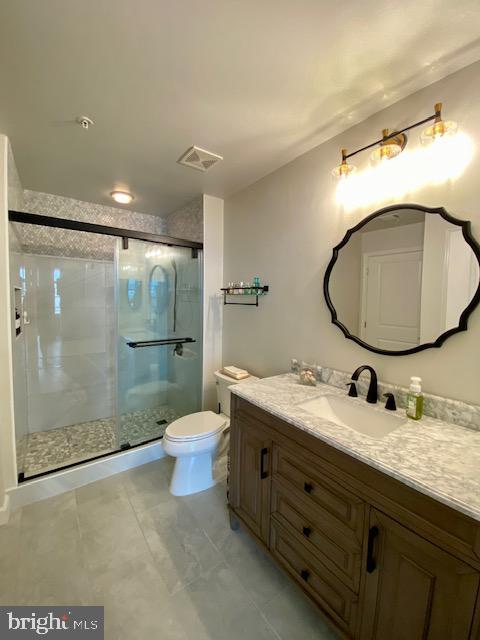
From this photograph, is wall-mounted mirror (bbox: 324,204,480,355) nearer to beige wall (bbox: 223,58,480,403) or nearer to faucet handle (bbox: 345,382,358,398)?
beige wall (bbox: 223,58,480,403)

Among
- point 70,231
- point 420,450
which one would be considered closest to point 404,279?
point 420,450

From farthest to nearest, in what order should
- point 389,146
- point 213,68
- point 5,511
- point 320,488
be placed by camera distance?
1. point 5,511
2. point 389,146
3. point 213,68
4. point 320,488

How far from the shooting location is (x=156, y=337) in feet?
8.66

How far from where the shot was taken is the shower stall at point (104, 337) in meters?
2.36

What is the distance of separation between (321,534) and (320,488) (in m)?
0.19

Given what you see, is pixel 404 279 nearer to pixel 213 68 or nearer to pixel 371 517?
pixel 371 517

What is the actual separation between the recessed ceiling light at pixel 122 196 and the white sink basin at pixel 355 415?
2432mm

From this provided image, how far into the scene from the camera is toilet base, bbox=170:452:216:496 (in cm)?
187

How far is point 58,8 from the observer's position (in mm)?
907

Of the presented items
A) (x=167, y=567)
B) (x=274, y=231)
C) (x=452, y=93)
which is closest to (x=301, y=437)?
(x=167, y=567)

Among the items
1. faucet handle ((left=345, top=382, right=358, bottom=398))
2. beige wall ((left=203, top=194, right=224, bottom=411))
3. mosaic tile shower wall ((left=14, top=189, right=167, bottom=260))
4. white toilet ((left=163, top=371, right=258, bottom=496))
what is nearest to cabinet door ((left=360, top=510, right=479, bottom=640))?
faucet handle ((left=345, top=382, right=358, bottom=398))

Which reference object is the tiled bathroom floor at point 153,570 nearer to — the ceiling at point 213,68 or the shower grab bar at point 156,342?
the shower grab bar at point 156,342

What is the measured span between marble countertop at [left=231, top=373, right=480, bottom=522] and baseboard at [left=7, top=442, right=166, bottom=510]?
1.42 m

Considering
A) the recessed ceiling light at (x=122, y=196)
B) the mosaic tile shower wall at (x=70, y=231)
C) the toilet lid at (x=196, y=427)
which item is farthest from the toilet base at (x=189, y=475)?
the recessed ceiling light at (x=122, y=196)
